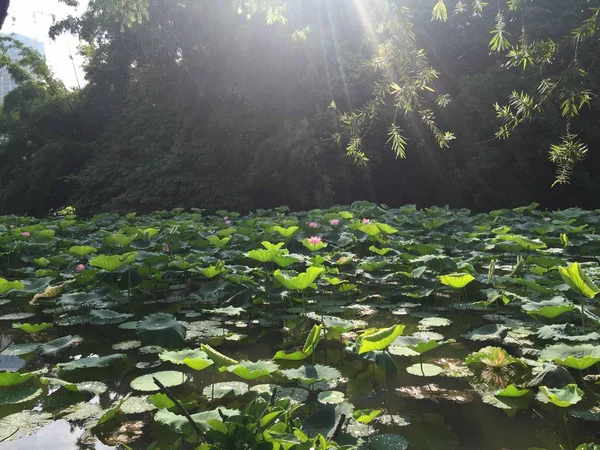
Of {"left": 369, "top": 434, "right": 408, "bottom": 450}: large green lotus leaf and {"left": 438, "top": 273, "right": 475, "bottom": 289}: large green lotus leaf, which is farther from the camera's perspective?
{"left": 438, "top": 273, "right": 475, "bottom": 289}: large green lotus leaf

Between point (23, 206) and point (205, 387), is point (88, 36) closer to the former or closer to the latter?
point (23, 206)

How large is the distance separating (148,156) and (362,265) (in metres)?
8.76

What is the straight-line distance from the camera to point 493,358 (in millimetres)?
1606

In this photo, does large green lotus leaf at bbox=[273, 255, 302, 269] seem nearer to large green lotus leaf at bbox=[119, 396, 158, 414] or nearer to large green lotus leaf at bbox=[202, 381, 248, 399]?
large green lotus leaf at bbox=[202, 381, 248, 399]

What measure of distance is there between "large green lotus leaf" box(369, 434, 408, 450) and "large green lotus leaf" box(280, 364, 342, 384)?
0.20 m

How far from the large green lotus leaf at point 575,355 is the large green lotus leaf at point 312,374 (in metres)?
0.60

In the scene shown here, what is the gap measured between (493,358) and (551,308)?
1.03 ft

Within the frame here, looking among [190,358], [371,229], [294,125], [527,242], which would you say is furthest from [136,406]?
[294,125]

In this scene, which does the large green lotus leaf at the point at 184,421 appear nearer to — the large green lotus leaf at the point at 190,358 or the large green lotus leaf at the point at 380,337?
the large green lotus leaf at the point at 190,358

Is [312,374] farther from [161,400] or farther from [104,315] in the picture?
[104,315]

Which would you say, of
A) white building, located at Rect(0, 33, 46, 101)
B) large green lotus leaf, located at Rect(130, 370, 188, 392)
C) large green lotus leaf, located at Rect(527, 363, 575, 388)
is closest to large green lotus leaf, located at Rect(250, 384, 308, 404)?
large green lotus leaf, located at Rect(130, 370, 188, 392)

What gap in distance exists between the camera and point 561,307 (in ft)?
5.67

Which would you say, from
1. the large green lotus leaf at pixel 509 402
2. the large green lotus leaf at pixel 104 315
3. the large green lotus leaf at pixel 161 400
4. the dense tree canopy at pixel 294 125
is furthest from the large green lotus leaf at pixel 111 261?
the dense tree canopy at pixel 294 125

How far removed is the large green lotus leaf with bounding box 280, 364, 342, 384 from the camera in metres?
1.34
